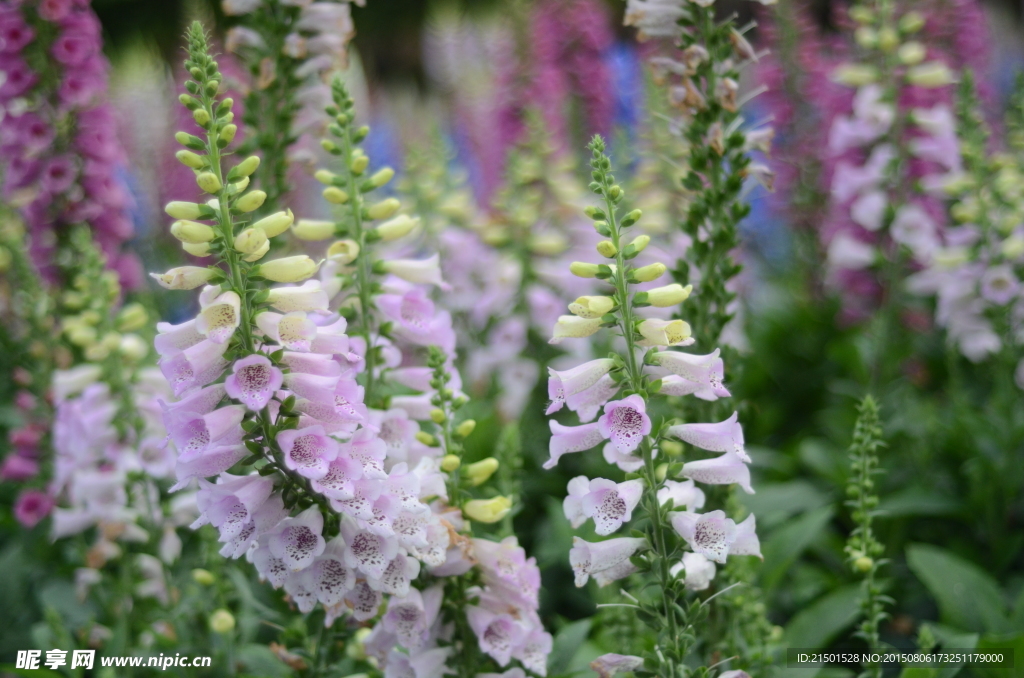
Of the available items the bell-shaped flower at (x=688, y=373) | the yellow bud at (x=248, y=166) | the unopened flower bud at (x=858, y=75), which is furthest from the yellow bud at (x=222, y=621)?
the unopened flower bud at (x=858, y=75)

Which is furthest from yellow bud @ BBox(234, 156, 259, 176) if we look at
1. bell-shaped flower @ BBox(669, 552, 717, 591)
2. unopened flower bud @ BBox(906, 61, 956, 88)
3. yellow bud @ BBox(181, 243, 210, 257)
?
unopened flower bud @ BBox(906, 61, 956, 88)

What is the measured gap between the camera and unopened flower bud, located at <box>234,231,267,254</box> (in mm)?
1424

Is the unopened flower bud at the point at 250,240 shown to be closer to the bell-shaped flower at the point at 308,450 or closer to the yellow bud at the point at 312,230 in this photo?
the bell-shaped flower at the point at 308,450

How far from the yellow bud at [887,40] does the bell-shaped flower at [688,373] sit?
9.43 ft

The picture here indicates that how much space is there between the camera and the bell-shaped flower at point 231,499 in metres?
1.45

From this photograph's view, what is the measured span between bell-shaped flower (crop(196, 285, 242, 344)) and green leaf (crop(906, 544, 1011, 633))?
2.17 metres

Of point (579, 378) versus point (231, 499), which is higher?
point (579, 378)

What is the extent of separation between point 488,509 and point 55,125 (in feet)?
9.16

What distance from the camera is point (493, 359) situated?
3.87 metres

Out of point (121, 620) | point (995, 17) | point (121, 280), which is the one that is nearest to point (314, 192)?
point (121, 280)

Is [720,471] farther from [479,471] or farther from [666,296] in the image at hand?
[479,471]

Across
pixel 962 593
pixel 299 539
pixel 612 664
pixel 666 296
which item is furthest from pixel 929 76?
pixel 299 539

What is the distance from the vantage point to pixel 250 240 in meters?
1.43

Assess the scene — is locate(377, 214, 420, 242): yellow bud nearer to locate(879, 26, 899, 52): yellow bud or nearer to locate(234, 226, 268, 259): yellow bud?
locate(234, 226, 268, 259): yellow bud
